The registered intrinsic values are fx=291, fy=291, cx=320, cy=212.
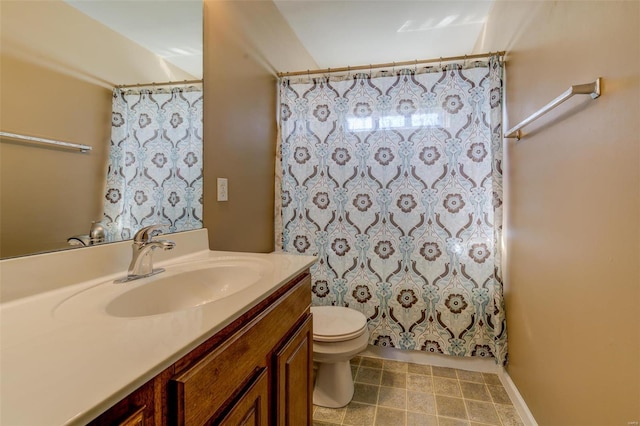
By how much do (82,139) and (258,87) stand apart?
1127mm

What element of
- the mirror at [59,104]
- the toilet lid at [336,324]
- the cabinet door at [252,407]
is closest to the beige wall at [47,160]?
the mirror at [59,104]

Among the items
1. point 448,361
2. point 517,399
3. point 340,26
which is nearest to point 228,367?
point 517,399

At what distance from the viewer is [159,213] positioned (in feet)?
3.75

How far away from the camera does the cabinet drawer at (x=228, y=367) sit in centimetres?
50

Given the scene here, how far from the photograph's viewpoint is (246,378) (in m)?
0.69

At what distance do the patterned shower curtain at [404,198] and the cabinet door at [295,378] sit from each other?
2.90 ft

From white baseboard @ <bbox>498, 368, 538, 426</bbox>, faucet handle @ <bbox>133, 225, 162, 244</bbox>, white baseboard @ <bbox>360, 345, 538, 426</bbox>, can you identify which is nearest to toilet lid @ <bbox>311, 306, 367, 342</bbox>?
white baseboard @ <bbox>360, 345, 538, 426</bbox>

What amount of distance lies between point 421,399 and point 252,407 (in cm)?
126

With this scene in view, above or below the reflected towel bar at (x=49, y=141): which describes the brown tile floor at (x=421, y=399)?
below

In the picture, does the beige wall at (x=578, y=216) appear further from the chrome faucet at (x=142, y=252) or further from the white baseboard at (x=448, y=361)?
the chrome faucet at (x=142, y=252)

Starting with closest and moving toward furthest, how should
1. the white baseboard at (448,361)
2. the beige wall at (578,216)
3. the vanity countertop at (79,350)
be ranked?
the vanity countertop at (79,350) → the beige wall at (578,216) → the white baseboard at (448,361)

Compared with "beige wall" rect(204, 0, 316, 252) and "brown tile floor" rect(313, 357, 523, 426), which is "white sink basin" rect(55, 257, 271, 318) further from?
"brown tile floor" rect(313, 357, 523, 426)

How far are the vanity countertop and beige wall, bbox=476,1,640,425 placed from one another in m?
0.96

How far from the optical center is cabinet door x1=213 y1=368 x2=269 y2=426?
62 centimetres
